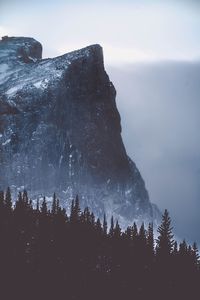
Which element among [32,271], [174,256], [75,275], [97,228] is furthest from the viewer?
[97,228]

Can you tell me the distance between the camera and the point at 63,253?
4122 inches

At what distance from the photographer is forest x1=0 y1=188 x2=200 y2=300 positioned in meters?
95.4

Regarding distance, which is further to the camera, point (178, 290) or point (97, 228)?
point (97, 228)

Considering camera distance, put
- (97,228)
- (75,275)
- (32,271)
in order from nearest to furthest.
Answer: (32,271)
(75,275)
(97,228)

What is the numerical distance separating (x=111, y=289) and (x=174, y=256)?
14392 mm

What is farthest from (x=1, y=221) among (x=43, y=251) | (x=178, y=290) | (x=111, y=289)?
(x=178, y=290)

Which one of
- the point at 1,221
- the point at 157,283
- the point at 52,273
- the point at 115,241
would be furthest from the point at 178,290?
the point at 1,221

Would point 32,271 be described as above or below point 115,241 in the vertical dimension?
below

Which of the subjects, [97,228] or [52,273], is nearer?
[52,273]

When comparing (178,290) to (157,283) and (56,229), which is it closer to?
A: (157,283)

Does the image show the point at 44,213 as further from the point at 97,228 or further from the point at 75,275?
the point at 97,228

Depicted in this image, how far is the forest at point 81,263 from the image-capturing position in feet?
313

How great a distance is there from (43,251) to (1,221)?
7.04 metres

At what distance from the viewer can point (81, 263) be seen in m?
106
